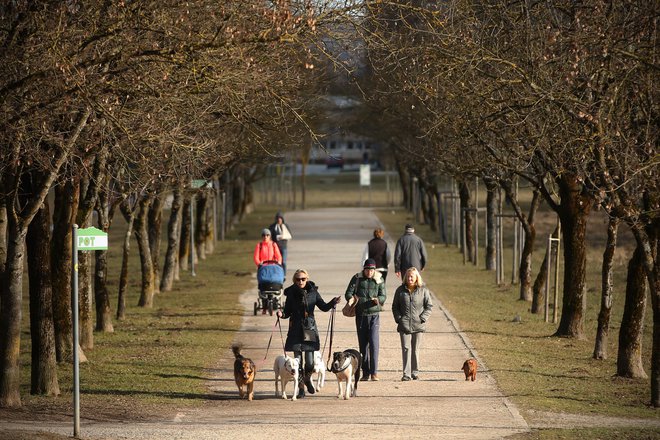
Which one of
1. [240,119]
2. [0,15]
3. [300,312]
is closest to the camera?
[0,15]

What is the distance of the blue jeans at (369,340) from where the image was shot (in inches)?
666

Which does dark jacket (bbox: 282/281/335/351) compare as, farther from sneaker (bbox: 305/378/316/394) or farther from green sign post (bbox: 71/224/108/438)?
green sign post (bbox: 71/224/108/438)

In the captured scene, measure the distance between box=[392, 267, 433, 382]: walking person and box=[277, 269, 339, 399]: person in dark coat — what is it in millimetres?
1609

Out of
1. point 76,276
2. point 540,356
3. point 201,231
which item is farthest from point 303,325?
point 201,231

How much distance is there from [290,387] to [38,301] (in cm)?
333

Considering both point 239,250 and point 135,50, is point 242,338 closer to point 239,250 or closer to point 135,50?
point 135,50

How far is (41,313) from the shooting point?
16.2 m

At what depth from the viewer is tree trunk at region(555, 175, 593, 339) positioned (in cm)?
2189

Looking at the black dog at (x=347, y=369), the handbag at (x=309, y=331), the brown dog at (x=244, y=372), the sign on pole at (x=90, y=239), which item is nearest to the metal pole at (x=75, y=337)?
the sign on pole at (x=90, y=239)

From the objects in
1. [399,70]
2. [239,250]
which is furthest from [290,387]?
[239,250]

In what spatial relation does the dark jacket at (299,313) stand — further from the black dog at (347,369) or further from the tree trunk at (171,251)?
the tree trunk at (171,251)

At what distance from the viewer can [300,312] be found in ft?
51.7

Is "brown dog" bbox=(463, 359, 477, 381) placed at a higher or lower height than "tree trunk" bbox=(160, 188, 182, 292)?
lower

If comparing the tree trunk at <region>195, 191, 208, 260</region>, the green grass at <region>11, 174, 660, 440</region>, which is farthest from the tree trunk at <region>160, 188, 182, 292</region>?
the tree trunk at <region>195, 191, 208, 260</region>
